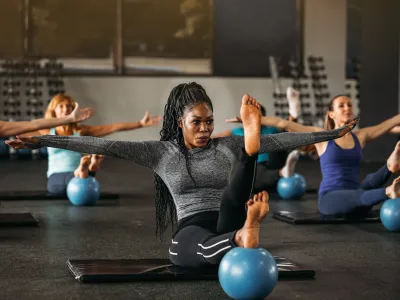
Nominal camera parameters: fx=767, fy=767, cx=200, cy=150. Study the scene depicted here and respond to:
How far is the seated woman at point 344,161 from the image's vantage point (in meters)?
4.94

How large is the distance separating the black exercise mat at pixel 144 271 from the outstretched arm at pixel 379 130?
5.71 ft

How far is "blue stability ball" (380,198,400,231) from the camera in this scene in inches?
182

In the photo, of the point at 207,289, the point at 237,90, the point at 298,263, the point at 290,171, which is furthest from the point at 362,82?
the point at 207,289

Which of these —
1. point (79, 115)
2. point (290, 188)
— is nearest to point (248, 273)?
point (79, 115)

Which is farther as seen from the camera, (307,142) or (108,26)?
(108,26)

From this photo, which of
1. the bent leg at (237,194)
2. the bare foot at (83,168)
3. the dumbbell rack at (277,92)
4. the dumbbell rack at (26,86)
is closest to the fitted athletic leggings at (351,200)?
the bare foot at (83,168)

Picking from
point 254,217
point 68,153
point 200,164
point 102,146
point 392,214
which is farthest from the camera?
point 68,153

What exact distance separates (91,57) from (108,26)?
494 mm

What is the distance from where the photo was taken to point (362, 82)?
408 inches

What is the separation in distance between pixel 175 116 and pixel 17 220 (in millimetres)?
1924

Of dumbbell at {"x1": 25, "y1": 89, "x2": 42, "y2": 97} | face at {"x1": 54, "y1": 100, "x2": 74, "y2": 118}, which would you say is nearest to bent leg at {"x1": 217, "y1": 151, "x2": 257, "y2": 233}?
face at {"x1": 54, "y1": 100, "x2": 74, "y2": 118}

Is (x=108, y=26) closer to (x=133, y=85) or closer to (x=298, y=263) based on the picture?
(x=133, y=85)

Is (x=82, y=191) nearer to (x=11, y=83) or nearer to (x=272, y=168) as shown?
(x=272, y=168)

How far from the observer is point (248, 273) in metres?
2.79
